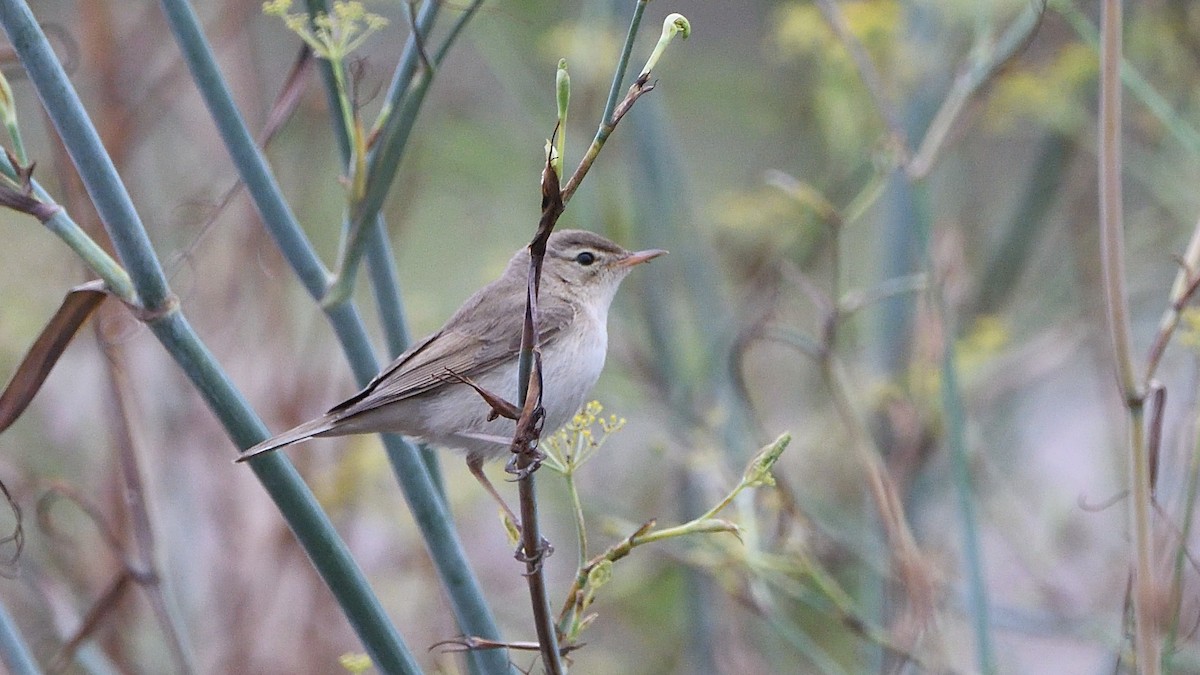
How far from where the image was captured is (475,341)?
1.97m

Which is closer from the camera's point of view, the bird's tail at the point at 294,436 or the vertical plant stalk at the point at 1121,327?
the bird's tail at the point at 294,436

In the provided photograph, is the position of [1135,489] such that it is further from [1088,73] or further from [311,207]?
[311,207]

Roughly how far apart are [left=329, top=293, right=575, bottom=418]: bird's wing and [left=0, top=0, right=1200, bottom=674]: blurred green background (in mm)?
417

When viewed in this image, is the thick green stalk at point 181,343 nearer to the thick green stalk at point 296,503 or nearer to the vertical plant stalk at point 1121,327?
the thick green stalk at point 296,503

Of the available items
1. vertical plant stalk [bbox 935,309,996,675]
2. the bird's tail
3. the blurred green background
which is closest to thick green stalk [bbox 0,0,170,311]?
the bird's tail

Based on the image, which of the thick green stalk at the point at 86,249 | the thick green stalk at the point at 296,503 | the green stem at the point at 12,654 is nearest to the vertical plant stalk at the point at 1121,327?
the thick green stalk at the point at 296,503

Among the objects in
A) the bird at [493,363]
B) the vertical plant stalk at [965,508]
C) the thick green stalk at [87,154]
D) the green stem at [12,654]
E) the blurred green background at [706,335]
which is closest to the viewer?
the thick green stalk at [87,154]

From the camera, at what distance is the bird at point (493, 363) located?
167 cm

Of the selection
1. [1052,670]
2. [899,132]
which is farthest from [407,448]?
[1052,670]

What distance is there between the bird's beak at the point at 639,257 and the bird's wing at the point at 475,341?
0.15 m

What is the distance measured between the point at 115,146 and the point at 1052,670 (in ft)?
14.1

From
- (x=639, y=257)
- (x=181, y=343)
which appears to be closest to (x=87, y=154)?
(x=181, y=343)

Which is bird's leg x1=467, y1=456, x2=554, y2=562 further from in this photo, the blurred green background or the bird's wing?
the blurred green background

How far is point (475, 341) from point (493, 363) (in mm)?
54
